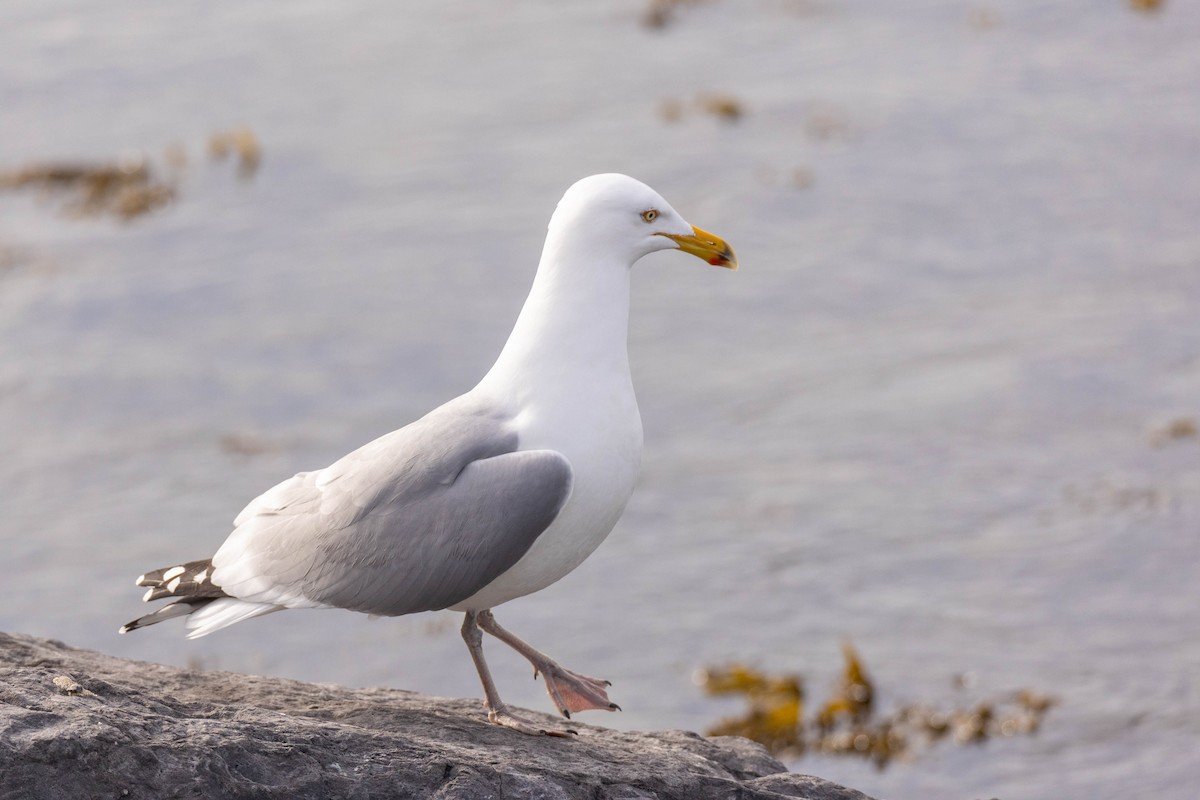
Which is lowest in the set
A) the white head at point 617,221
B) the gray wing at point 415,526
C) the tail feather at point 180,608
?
the tail feather at point 180,608

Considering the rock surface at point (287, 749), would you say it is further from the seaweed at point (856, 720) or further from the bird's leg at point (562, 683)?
the seaweed at point (856, 720)

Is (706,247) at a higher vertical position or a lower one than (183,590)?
higher

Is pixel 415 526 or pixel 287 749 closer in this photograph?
pixel 287 749

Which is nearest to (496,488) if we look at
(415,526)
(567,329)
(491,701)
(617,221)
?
(415,526)

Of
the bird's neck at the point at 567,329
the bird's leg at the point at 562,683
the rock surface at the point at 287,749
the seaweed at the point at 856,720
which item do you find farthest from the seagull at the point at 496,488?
the seaweed at the point at 856,720

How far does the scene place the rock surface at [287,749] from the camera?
4.96 meters

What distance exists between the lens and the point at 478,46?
79.7 ft

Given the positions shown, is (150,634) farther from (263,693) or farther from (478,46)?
(478,46)

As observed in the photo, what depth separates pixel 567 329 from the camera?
20.4 ft

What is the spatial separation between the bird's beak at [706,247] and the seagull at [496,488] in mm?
19

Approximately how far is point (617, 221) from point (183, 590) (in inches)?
85.8

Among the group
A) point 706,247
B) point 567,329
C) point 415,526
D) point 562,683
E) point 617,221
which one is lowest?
point 562,683

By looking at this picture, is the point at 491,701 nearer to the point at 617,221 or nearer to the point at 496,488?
the point at 496,488

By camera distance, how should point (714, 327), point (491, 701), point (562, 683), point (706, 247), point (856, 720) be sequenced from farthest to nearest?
point (714, 327) < point (856, 720) < point (562, 683) < point (706, 247) < point (491, 701)
